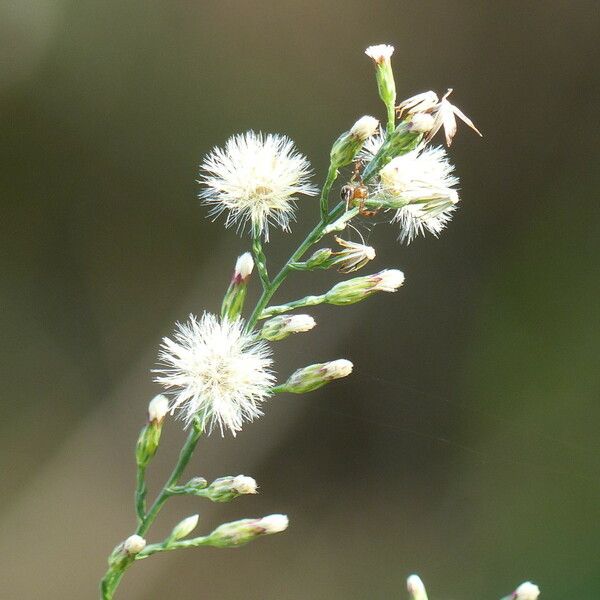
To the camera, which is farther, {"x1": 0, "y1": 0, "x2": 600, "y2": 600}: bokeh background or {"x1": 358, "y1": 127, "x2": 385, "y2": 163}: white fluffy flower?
{"x1": 0, "y1": 0, "x2": 600, "y2": 600}: bokeh background

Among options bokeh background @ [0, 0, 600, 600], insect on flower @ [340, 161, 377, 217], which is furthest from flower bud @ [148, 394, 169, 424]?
bokeh background @ [0, 0, 600, 600]

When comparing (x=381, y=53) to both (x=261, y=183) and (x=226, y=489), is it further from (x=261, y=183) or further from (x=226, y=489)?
(x=226, y=489)

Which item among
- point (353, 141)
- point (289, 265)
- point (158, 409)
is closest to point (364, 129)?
point (353, 141)

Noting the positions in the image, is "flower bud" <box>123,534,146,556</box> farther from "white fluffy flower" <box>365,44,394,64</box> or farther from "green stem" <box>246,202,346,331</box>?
"white fluffy flower" <box>365,44,394,64</box>

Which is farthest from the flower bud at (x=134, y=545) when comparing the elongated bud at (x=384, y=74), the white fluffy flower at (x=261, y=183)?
the elongated bud at (x=384, y=74)

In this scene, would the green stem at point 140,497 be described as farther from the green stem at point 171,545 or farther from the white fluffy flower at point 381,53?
the white fluffy flower at point 381,53

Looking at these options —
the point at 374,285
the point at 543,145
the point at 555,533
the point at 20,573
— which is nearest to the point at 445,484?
the point at 555,533
